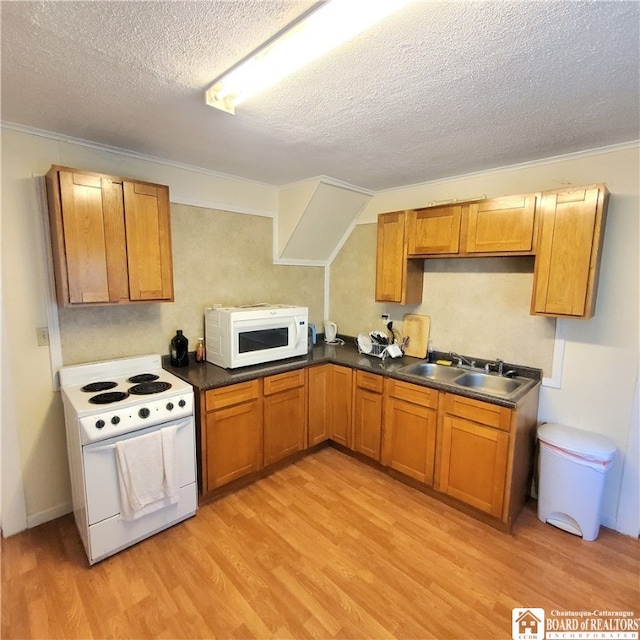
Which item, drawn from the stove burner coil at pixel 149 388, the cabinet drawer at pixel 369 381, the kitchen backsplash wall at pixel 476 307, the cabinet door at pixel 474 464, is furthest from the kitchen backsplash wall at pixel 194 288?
the cabinet door at pixel 474 464

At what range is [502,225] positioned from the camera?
2387 millimetres

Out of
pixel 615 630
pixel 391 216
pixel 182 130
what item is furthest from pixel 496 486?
pixel 182 130

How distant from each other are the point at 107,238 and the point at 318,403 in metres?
2.07

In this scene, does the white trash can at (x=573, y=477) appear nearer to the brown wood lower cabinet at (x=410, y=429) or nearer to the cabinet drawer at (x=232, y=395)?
the brown wood lower cabinet at (x=410, y=429)

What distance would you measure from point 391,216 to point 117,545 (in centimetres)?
300

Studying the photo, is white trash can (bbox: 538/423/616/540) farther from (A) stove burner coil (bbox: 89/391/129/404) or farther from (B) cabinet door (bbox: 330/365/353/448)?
(A) stove burner coil (bbox: 89/391/129/404)

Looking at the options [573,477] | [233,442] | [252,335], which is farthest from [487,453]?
[252,335]

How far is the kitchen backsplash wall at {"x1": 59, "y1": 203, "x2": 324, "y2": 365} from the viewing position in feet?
7.93

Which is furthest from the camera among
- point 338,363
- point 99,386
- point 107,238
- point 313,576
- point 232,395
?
point 338,363

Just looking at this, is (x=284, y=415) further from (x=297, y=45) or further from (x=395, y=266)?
(x=297, y=45)

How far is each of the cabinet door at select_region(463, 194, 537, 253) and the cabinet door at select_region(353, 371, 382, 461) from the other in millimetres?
1281

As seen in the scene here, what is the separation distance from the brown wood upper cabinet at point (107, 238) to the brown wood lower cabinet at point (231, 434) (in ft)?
2.73

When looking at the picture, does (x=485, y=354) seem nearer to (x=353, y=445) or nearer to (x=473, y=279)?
(x=473, y=279)

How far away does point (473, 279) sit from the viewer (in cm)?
286
